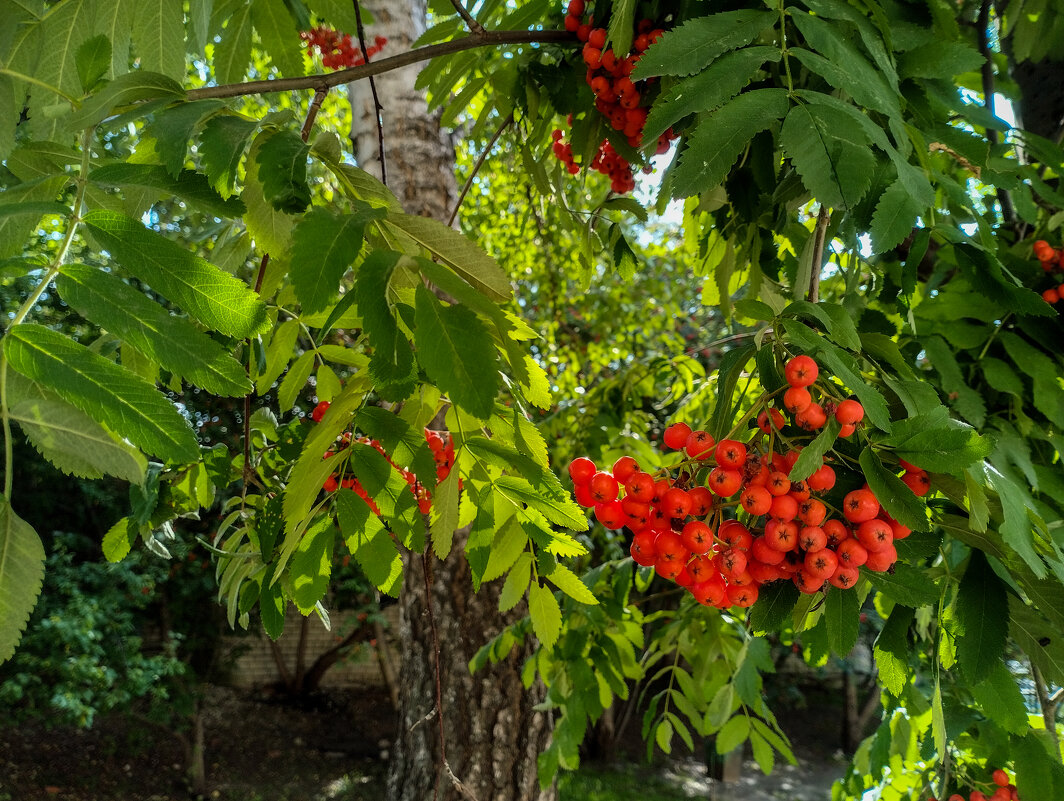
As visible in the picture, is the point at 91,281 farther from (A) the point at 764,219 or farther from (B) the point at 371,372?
(A) the point at 764,219

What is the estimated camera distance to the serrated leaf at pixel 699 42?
33.8 inches

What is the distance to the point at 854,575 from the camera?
840mm

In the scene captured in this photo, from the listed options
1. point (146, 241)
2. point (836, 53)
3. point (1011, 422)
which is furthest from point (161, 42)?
point (1011, 422)

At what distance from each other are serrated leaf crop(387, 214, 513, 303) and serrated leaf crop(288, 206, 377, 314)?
0.37 feet

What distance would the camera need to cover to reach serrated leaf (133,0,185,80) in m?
1.10

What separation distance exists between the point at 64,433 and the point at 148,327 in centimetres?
12

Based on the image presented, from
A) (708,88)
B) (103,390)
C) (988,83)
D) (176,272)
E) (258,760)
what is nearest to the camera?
(103,390)

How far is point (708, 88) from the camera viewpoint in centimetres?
87

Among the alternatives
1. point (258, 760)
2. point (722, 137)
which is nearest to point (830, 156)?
point (722, 137)

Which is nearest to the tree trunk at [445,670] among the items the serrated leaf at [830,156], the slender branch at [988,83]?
the slender branch at [988,83]

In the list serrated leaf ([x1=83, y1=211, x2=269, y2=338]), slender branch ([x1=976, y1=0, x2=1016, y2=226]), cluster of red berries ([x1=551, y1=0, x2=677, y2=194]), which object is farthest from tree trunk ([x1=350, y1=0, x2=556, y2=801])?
serrated leaf ([x1=83, y1=211, x2=269, y2=338])

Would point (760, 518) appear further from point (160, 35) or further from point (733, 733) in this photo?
point (733, 733)

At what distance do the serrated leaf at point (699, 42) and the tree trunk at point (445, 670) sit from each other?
6.42 ft

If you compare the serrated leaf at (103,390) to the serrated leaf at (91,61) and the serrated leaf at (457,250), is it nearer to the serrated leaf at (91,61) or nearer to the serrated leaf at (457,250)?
the serrated leaf at (457,250)
